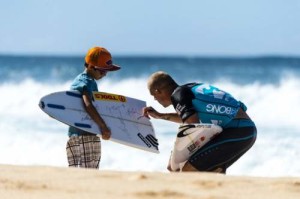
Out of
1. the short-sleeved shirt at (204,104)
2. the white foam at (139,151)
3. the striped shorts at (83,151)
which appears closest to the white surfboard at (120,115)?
the striped shorts at (83,151)

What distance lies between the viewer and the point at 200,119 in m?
5.10

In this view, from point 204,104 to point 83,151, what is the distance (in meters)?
0.97

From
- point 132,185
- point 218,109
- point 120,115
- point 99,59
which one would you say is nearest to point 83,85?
point 99,59

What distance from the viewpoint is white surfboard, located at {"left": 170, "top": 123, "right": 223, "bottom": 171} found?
5070 millimetres

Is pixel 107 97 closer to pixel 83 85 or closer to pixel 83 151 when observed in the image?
pixel 83 85

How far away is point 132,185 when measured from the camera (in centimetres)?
395

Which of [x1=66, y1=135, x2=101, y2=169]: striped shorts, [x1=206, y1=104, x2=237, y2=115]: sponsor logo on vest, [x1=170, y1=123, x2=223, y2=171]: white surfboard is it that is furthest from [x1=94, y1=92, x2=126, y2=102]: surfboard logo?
[x1=206, y1=104, x2=237, y2=115]: sponsor logo on vest

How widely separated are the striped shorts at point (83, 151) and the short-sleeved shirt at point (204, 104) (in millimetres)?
769

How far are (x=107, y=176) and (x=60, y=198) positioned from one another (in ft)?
1.79

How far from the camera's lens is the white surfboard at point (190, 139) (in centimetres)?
507

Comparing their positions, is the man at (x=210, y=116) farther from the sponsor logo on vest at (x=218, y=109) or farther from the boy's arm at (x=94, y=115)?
the boy's arm at (x=94, y=115)

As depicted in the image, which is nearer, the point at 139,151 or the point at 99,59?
the point at 99,59

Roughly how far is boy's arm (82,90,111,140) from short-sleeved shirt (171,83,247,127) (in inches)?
26.4

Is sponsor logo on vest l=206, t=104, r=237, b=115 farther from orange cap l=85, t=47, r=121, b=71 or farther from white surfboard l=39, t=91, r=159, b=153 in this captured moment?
white surfboard l=39, t=91, r=159, b=153
